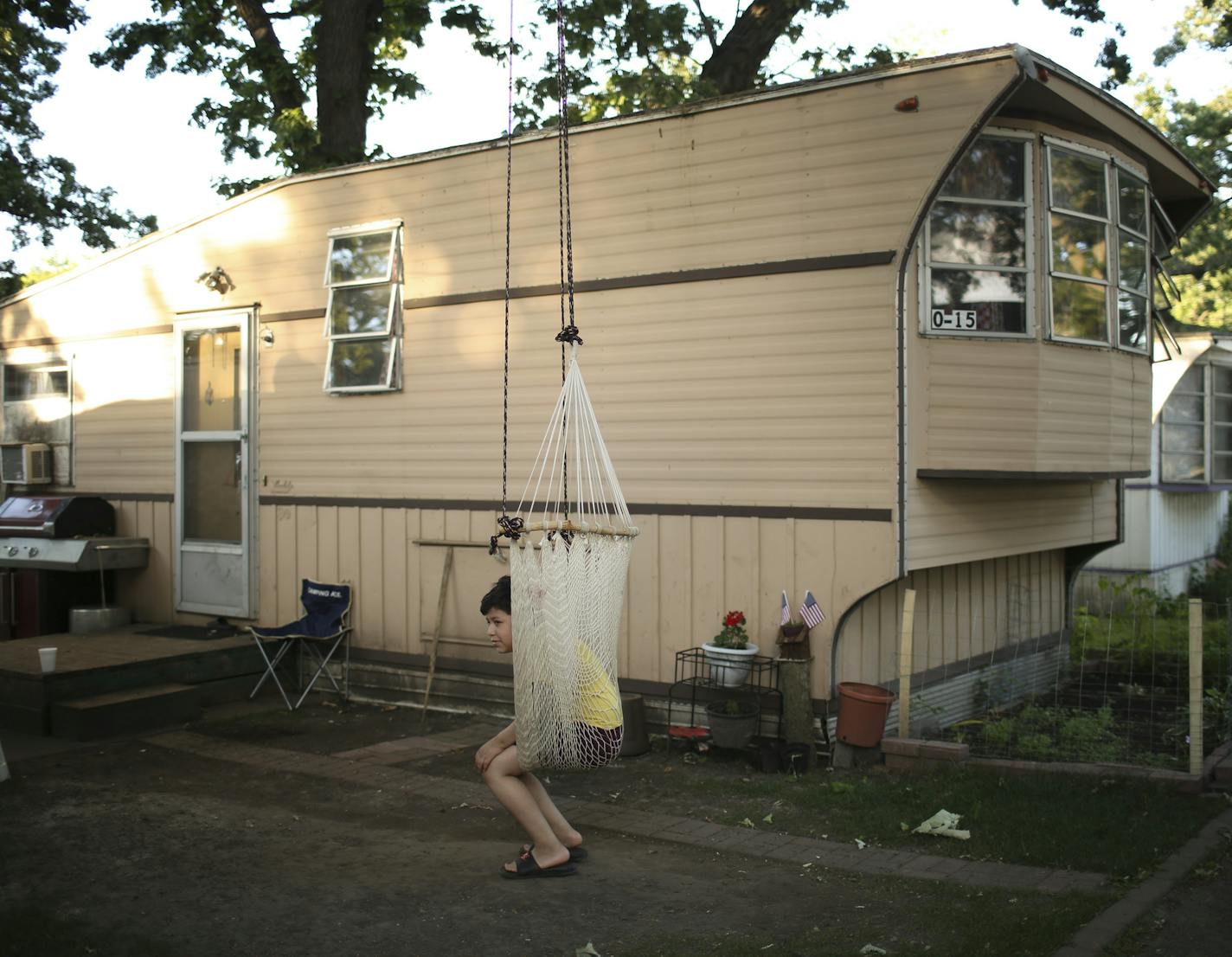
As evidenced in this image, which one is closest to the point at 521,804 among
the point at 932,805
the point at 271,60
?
the point at 932,805

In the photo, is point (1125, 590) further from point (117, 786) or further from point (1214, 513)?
point (117, 786)

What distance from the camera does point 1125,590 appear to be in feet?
42.9

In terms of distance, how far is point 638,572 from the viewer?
7.75 metres

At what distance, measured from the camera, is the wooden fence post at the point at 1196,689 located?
602 centimetres

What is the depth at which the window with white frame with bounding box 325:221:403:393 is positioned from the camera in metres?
8.91

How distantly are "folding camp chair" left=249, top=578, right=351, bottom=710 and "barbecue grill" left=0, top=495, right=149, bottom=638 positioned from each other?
1.87m

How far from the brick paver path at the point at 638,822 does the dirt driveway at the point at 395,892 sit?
0.12 meters

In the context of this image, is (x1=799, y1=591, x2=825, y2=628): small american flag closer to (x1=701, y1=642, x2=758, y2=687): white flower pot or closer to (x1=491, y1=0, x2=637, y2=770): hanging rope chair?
(x1=701, y1=642, x2=758, y2=687): white flower pot

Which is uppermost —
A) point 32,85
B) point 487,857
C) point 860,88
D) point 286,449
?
point 32,85

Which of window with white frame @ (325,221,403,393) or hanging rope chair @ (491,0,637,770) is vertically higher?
window with white frame @ (325,221,403,393)

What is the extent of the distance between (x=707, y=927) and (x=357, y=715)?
4.74m

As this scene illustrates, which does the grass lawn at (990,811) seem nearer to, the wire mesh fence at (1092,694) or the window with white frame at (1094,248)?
the wire mesh fence at (1092,694)

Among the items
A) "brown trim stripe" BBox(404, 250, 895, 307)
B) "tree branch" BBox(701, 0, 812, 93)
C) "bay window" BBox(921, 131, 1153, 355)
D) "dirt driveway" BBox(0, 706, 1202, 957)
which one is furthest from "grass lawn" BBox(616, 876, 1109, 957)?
"tree branch" BBox(701, 0, 812, 93)

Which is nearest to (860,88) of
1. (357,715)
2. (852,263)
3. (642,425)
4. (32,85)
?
(852,263)
